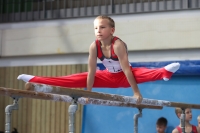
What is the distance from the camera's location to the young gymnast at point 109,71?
16.0 ft

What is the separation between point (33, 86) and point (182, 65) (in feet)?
17.3

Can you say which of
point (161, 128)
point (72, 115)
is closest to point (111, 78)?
point (72, 115)

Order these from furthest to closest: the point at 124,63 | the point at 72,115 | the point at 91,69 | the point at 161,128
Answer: the point at 161,128 < the point at 91,69 < the point at 124,63 < the point at 72,115

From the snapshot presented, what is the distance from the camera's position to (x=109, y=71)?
5.18 meters

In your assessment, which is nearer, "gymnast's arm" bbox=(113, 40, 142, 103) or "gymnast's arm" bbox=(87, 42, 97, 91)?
"gymnast's arm" bbox=(113, 40, 142, 103)

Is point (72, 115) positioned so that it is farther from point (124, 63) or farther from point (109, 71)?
point (109, 71)

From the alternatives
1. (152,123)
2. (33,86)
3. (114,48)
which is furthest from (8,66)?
(33,86)

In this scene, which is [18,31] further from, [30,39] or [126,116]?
[126,116]

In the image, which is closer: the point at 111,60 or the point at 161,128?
the point at 111,60

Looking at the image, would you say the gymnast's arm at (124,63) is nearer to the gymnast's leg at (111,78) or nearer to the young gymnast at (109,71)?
the young gymnast at (109,71)

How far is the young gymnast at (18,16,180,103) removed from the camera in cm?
488

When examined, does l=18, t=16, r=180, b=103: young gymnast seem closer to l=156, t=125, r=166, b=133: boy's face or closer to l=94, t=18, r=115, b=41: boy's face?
l=94, t=18, r=115, b=41: boy's face

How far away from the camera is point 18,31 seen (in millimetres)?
9664

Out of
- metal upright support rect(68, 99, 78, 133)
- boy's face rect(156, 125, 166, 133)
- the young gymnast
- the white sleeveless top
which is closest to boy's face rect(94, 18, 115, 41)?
the young gymnast
